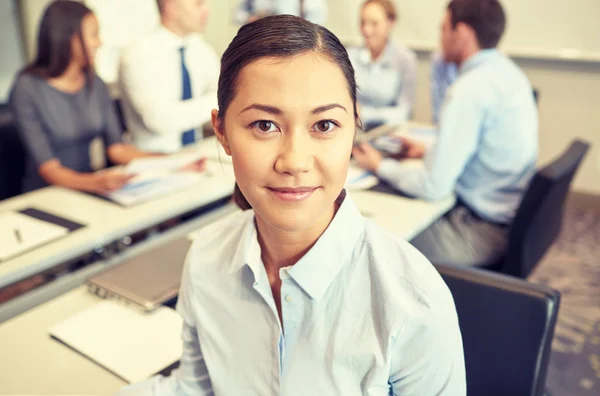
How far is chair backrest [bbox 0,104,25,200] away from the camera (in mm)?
2320

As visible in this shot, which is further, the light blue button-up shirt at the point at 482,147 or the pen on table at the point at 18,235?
the light blue button-up shirt at the point at 482,147

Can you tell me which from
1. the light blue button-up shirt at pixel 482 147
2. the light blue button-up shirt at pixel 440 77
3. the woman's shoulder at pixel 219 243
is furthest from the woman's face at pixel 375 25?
the woman's shoulder at pixel 219 243

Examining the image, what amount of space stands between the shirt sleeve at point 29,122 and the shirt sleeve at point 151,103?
410mm

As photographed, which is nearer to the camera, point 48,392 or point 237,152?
point 237,152

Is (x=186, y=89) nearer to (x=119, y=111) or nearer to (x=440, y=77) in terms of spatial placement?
(x=119, y=111)

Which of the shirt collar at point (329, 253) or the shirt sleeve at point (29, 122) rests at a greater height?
the shirt collar at point (329, 253)

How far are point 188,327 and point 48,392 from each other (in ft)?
1.18

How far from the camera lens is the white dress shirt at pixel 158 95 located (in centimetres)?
250

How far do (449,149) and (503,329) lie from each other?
1027mm

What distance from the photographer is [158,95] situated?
8.28 feet

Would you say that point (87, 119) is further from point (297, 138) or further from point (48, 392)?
point (297, 138)

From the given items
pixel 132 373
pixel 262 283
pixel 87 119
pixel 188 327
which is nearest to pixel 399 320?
pixel 262 283

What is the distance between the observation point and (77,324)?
4.23 feet

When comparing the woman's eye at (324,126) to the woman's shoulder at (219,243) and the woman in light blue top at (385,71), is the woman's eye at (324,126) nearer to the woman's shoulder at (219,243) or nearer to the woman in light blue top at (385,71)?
the woman's shoulder at (219,243)
